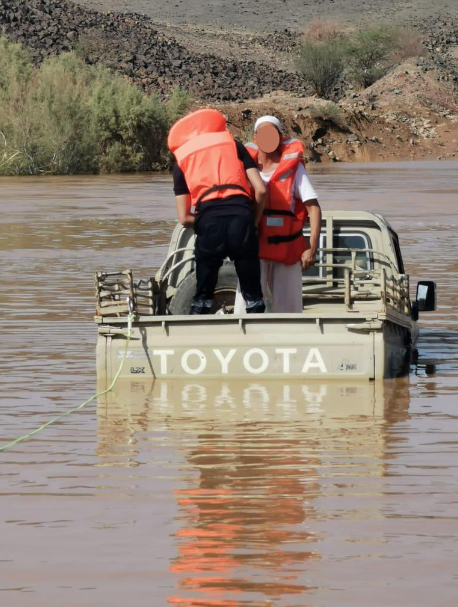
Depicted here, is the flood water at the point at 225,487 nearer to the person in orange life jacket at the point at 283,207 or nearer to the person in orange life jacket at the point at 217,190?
the person in orange life jacket at the point at 283,207

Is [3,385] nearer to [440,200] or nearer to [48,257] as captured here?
[48,257]

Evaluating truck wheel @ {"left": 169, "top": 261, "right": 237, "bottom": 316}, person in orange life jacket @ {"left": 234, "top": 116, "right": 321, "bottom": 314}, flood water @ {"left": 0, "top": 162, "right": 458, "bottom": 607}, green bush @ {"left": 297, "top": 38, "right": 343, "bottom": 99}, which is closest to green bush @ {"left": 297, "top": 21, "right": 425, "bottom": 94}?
green bush @ {"left": 297, "top": 38, "right": 343, "bottom": 99}

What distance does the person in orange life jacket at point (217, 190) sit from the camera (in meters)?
9.68

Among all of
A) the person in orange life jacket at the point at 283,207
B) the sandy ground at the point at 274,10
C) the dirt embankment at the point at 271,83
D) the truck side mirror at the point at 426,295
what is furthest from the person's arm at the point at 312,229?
the sandy ground at the point at 274,10

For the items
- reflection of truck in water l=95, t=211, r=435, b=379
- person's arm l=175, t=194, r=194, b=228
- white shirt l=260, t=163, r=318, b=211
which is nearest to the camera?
reflection of truck in water l=95, t=211, r=435, b=379

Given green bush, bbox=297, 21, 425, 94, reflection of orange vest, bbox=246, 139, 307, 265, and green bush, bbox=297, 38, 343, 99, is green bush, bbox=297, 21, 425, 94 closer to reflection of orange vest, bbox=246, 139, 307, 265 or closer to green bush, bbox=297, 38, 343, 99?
green bush, bbox=297, 38, 343, 99

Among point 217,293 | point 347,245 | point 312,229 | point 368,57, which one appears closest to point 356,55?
point 368,57

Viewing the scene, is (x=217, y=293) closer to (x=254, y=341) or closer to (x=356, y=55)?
(x=254, y=341)

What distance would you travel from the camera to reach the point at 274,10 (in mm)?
155500

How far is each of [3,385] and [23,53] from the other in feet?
243

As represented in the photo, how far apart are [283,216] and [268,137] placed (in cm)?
57

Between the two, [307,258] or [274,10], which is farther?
[274,10]

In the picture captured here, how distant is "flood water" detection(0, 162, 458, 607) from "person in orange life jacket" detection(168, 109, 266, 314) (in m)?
0.94

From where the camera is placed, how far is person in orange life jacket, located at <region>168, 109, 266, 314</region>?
381 inches
